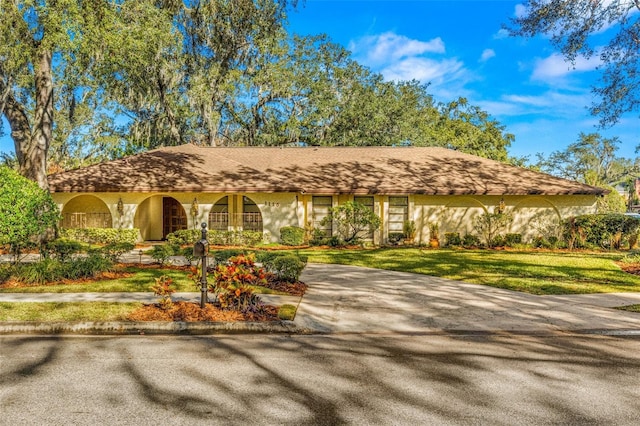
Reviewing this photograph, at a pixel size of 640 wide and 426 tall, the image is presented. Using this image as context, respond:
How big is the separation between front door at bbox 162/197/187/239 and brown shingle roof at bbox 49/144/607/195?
2095 mm

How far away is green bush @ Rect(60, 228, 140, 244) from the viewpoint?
1780 centimetres

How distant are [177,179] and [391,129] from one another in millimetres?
17523

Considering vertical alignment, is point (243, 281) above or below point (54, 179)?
below

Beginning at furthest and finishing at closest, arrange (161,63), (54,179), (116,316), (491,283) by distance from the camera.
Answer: (161,63) → (54,179) → (491,283) → (116,316)

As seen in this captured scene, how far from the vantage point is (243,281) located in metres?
6.64

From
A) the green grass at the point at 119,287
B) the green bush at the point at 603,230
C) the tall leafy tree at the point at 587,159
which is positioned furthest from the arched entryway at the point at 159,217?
the tall leafy tree at the point at 587,159

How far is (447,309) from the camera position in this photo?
723 centimetres

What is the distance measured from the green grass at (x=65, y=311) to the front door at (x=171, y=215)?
14.0 m

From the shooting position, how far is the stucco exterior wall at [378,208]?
60.8ft

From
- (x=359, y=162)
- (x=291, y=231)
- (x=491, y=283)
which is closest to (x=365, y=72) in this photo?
Answer: (x=359, y=162)

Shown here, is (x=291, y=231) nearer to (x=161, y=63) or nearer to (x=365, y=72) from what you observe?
(x=161, y=63)

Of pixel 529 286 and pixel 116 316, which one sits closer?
pixel 116 316

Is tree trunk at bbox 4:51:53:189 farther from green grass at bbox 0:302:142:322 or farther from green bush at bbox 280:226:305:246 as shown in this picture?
green grass at bbox 0:302:142:322

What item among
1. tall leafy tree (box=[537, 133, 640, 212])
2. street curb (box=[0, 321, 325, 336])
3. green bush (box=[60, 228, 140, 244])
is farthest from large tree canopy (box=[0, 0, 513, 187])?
tall leafy tree (box=[537, 133, 640, 212])
